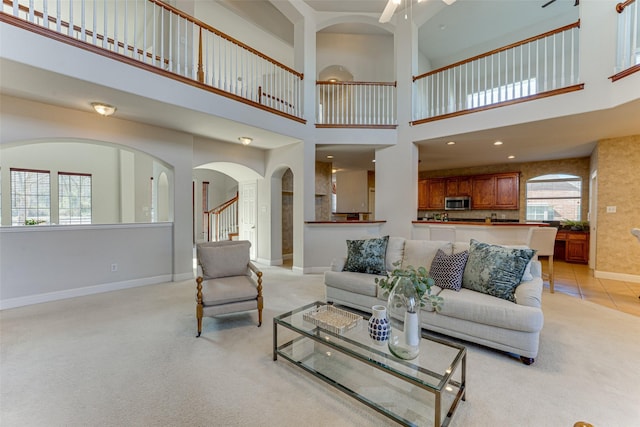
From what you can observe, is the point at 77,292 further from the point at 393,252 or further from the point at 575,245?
the point at 575,245

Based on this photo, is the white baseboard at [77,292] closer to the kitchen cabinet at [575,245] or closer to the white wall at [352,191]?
the white wall at [352,191]

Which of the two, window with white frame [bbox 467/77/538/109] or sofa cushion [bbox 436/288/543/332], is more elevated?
window with white frame [bbox 467/77/538/109]

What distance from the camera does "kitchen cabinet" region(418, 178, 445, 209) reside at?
8.69 meters

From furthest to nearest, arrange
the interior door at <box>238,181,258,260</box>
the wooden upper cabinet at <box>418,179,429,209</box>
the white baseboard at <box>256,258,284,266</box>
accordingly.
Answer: the wooden upper cabinet at <box>418,179,429,209</box> → the interior door at <box>238,181,258,260</box> → the white baseboard at <box>256,258,284,266</box>

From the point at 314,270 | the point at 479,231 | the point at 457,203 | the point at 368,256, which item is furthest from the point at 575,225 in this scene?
the point at 314,270

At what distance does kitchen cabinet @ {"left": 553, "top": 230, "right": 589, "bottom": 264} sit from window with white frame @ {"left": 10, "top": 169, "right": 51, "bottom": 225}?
12.7 meters

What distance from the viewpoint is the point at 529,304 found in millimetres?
2320

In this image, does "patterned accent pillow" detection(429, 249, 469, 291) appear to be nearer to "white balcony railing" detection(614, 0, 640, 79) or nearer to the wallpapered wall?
"white balcony railing" detection(614, 0, 640, 79)

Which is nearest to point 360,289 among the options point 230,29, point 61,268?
point 61,268

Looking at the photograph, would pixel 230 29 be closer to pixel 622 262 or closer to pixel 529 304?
pixel 529 304

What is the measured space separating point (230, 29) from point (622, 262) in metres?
9.07

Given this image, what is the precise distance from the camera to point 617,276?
485 centimetres

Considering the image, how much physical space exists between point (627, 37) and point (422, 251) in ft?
11.7

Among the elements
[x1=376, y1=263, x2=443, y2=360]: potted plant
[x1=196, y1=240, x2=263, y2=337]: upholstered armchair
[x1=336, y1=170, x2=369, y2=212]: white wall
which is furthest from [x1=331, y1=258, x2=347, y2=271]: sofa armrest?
[x1=336, y1=170, x2=369, y2=212]: white wall
